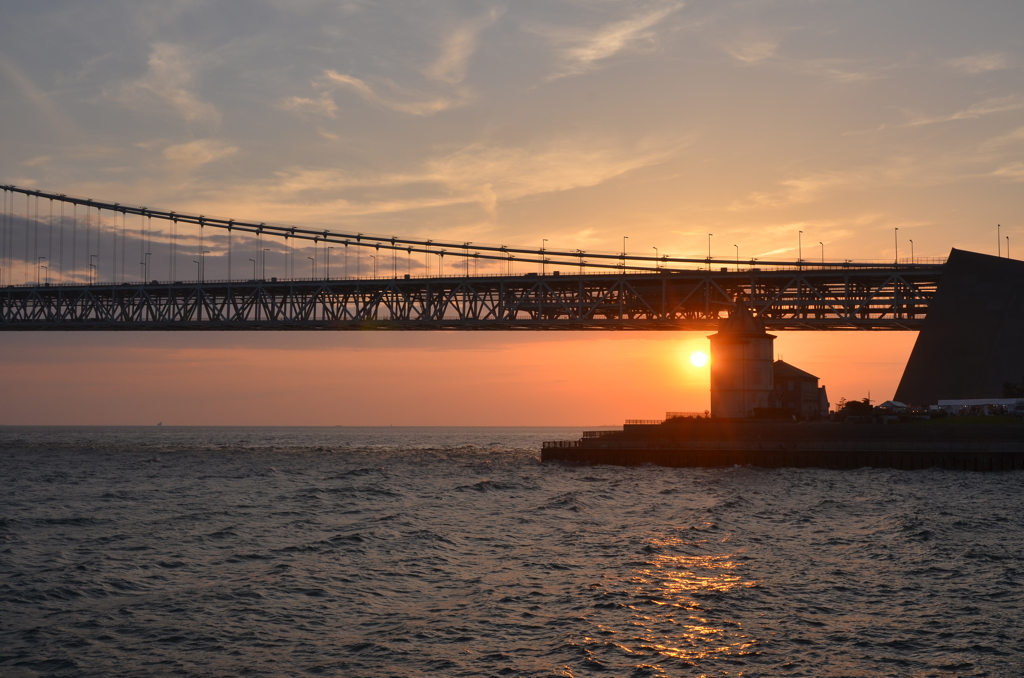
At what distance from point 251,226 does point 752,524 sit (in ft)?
301

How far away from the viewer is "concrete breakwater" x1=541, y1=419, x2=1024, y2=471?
5819 centimetres

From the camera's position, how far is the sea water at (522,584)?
693 inches

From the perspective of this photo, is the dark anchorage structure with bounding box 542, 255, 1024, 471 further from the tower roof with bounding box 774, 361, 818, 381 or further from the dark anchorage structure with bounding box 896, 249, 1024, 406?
the tower roof with bounding box 774, 361, 818, 381

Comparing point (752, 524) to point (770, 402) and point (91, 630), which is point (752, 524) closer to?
point (91, 630)

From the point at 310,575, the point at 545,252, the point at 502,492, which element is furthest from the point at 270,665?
the point at 545,252

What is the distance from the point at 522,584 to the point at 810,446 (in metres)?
43.8

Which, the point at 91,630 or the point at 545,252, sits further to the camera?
the point at 545,252

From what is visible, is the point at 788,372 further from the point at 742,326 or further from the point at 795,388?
the point at 742,326

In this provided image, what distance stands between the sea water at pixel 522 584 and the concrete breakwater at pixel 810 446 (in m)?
13.8

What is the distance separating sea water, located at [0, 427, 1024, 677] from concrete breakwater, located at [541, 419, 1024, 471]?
45.3ft

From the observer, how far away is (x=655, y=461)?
221 ft

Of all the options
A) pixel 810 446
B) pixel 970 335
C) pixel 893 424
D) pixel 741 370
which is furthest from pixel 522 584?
pixel 970 335

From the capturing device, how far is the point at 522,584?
23.7m

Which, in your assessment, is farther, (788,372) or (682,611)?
(788,372)
